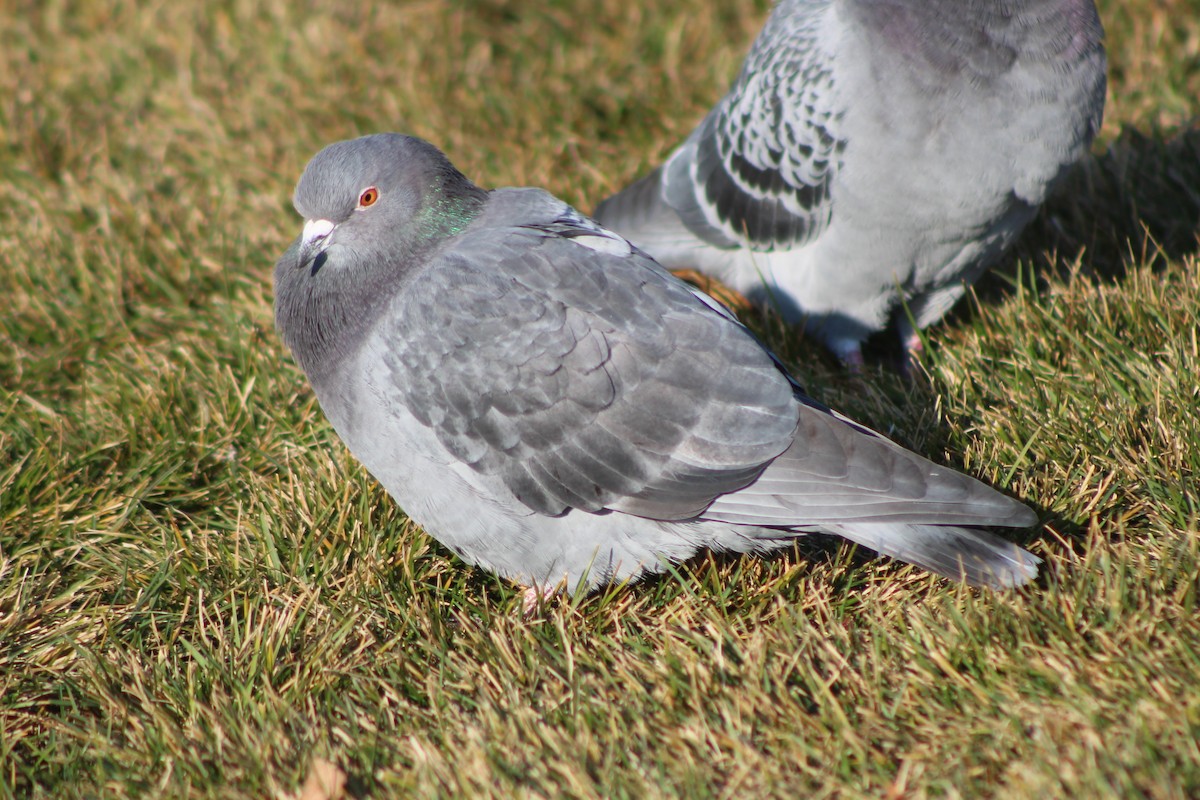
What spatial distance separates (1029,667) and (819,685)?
0.52 meters

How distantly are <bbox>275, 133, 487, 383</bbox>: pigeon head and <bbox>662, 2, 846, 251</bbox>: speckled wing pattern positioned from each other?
1430 millimetres

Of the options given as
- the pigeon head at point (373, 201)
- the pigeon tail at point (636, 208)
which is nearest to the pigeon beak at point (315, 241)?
the pigeon head at point (373, 201)

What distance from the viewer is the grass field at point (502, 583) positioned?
104 inches

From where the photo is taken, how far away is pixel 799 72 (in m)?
4.19

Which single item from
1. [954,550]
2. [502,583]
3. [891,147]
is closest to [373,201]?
[502,583]

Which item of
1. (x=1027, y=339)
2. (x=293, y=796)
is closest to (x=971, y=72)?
(x=1027, y=339)

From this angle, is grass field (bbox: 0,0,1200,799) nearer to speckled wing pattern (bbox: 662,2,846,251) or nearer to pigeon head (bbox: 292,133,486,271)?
speckled wing pattern (bbox: 662,2,846,251)

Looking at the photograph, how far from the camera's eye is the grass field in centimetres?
264

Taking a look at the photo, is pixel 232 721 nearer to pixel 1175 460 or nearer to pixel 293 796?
pixel 293 796

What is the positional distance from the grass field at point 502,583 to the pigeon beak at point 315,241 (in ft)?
2.41

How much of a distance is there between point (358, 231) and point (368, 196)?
0.39ft

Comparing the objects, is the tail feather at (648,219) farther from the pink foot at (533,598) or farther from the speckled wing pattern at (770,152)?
the pink foot at (533,598)

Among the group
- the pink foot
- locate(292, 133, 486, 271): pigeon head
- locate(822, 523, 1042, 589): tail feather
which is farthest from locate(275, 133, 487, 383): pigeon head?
locate(822, 523, 1042, 589): tail feather

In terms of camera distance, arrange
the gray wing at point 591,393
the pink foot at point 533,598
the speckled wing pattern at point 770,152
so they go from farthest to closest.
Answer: the speckled wing pattern at point 770,152
the pink foot at point 533,598
the gray wing at point 591,393
